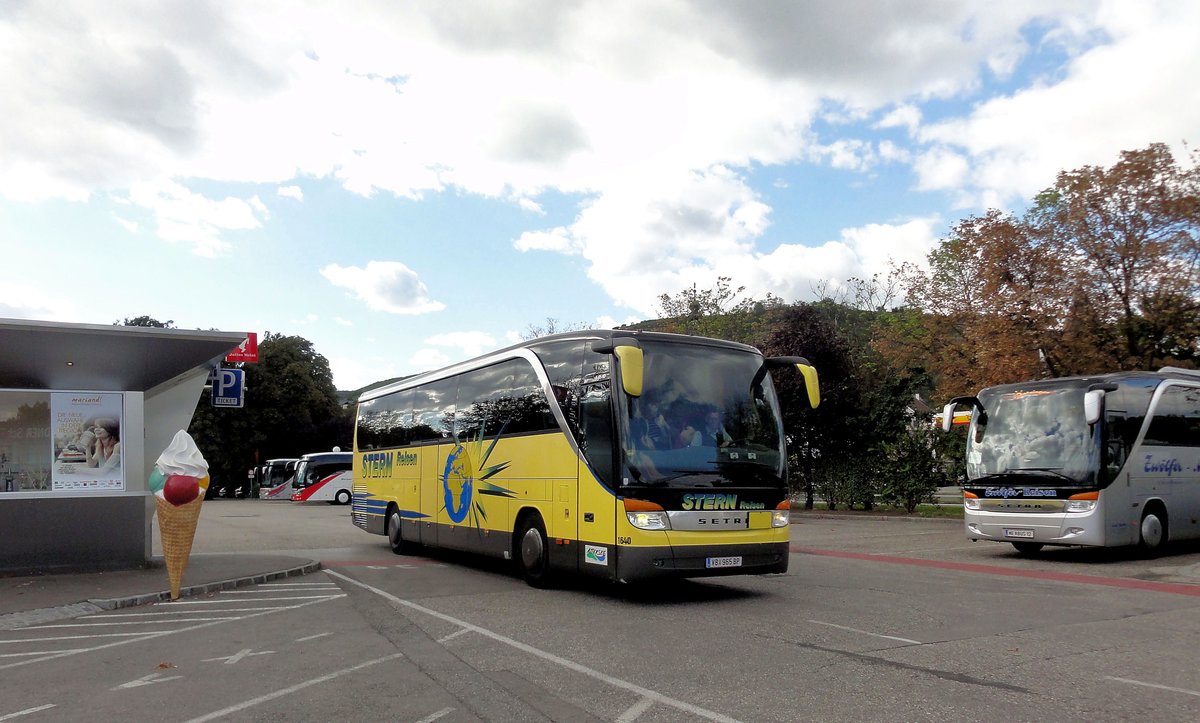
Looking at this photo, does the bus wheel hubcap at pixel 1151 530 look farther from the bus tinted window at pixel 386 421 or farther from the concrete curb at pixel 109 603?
the concrete curb at pixel 109 603

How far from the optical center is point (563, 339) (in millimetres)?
11852

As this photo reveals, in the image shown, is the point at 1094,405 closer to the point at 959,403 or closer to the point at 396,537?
the point at 959,403

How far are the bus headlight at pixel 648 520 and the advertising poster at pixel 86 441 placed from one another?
870 cm

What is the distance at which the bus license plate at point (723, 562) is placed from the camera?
10219 millimetres

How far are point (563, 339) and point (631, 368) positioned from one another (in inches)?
102

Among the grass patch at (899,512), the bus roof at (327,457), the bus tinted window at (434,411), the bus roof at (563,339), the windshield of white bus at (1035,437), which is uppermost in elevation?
the bus roof at (563,339)

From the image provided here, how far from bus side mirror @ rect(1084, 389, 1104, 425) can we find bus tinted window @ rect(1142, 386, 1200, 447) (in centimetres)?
240

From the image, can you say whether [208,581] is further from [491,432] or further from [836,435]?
[836,435]

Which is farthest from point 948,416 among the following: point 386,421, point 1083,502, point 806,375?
point 386,421

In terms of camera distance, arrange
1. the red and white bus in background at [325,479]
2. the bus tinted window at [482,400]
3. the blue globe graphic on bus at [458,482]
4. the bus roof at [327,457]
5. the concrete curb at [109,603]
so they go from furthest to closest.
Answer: the bus roof at [327,457] → the red and white bus in background at [325,479] → the blue globe graphic on bus at [458,482] → the bus tinted window at [482,400] → the concrete curb at [109,603]

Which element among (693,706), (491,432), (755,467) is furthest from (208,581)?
(693,706)

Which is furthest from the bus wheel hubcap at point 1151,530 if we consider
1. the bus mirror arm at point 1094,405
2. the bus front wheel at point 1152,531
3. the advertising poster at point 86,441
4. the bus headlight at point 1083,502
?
the advertising poster at point 86,441

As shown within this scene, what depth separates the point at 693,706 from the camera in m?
5.82

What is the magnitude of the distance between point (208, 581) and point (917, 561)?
11.1m
